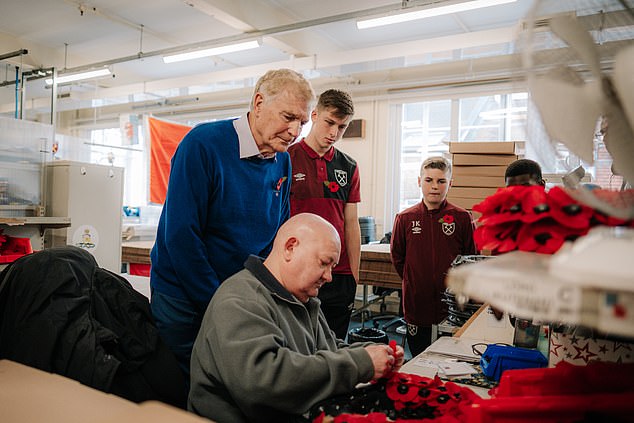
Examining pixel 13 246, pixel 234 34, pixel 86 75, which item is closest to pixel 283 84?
pixel 13 246

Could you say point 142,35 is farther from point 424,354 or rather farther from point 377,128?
point 424,354

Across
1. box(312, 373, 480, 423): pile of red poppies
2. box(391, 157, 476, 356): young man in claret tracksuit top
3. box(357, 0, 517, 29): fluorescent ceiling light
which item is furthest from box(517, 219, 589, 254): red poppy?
box(357, 0, 517, 29): fluorescent ceiling light

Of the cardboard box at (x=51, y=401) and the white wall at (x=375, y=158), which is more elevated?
the white wall at (x=375, y=158)

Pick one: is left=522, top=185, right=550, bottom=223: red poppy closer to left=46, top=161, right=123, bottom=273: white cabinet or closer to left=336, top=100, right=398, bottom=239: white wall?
left=46, top=161, right=123, bottom=273: white cabinet

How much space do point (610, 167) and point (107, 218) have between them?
483 cm

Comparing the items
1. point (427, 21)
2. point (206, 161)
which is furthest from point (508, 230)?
point (427, 21)

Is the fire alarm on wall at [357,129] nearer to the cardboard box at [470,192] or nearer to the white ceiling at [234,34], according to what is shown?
the white ceiling at [234,34]

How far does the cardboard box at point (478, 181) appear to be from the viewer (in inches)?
168

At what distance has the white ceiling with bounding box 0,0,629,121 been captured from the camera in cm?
507

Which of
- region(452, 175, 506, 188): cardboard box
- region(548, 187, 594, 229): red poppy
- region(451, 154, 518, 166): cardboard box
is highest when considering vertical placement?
region(451, 154, 518, 166): cardboard box

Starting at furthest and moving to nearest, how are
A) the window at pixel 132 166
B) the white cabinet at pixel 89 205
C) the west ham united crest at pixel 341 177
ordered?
1. the window at pixel 132 166
2. the white cabinet at pixel 89 205
3. the west ham united crest at pixel 341 177

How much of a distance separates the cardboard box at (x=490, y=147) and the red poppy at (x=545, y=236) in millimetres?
3778

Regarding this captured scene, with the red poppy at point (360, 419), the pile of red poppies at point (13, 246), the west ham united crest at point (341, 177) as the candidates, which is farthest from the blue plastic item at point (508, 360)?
the pile of red poppies at point (13, 246)

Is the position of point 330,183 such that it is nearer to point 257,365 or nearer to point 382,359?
point 382,359
